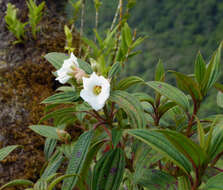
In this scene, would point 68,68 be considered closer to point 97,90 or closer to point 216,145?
point 97,90

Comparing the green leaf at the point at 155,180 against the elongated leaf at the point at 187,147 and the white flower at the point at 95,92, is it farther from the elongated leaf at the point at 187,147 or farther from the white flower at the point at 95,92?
the white flower at the point at 95,92

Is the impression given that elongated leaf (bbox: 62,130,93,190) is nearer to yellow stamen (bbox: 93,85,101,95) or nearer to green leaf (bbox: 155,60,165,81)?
yellow stamen (bbox: 93,85,101,95)

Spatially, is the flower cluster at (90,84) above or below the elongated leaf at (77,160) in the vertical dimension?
above

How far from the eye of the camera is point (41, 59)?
1.30 m

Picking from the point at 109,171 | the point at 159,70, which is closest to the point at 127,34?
→ the point at 159,70

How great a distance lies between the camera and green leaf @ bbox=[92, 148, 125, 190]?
1.83ft

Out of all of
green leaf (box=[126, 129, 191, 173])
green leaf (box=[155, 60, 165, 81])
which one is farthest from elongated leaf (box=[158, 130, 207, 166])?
green leaf (box=[155, 60, 165, 81])

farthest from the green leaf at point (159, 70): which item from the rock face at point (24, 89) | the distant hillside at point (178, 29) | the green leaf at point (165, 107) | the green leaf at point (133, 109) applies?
the distant hillside at point (178, 29)

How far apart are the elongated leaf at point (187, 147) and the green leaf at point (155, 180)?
88 mm

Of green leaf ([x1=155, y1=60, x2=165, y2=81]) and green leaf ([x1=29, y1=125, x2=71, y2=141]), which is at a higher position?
green leaf ([x1=155, y1=60, x2=165, y2=81])

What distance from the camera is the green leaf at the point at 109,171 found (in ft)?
1.83

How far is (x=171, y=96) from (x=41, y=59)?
36.1 inches

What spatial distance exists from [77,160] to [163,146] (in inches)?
9.3

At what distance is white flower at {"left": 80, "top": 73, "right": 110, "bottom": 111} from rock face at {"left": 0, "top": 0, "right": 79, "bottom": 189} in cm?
63
